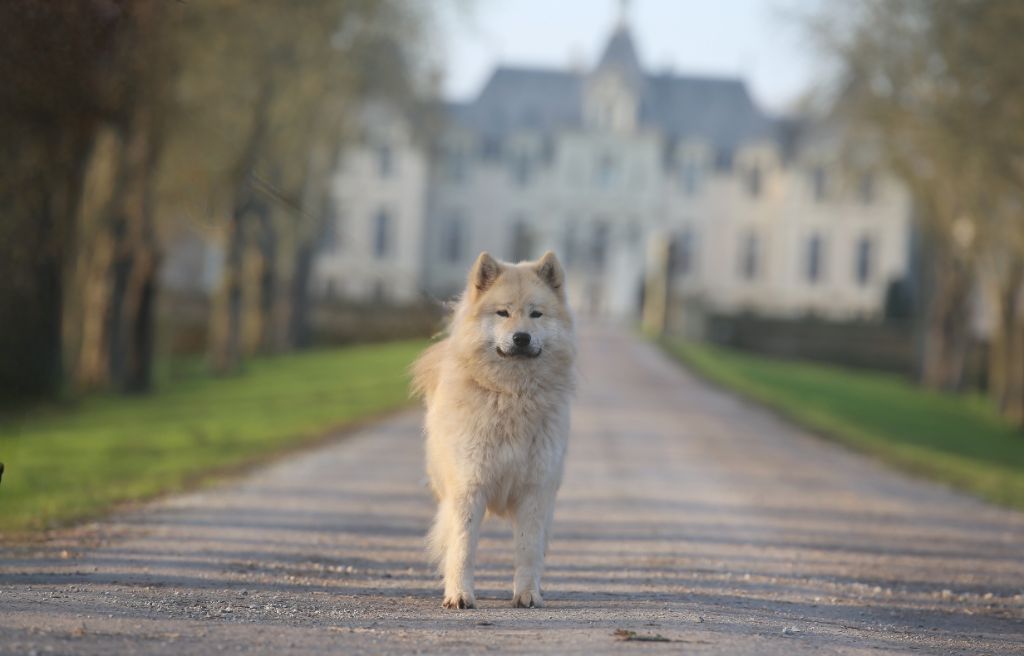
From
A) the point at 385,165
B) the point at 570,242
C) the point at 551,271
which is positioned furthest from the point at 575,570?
the point at 385,165

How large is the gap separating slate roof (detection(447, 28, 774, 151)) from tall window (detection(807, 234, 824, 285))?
6.91m

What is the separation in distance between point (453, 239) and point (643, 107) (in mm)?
13762

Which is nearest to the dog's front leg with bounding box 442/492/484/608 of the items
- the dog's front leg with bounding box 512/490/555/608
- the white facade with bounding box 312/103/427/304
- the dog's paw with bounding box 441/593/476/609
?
the dog's paw with bounding box 441/593/476/609

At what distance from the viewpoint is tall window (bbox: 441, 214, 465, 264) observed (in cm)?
9375

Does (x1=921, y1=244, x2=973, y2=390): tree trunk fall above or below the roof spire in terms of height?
below

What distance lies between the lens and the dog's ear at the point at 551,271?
9656mm

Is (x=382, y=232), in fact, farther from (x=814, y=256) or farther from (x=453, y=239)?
(x=814, y=256)

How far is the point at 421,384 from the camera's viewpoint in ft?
34.0

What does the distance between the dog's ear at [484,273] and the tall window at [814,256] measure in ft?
285

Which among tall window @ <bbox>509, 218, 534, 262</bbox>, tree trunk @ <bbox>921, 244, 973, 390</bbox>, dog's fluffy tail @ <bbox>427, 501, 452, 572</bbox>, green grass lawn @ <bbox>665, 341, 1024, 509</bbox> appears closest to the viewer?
dog's fluffy tail @ <bbox>427, 501, 452, 572</bbox>

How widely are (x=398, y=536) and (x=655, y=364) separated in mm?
32197

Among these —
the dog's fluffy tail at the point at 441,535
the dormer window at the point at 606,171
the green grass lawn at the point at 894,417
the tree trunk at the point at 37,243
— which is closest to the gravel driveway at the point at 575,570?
the dog's fluffy tail at the point at 441,535

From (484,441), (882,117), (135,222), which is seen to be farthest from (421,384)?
(882,117)

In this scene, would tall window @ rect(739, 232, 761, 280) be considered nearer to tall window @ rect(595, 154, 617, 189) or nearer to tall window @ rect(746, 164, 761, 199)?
tall window @ rect(746, 164, 761, 199)
